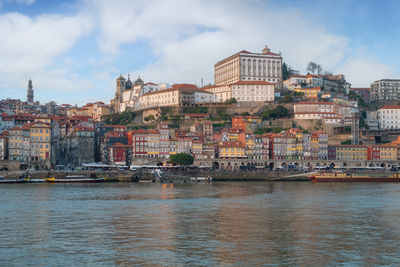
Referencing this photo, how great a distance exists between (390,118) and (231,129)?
28738mm

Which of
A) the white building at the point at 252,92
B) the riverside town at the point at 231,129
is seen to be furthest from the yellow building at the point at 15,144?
the white building at the point at 252,92

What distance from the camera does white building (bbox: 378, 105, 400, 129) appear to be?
8854 cm

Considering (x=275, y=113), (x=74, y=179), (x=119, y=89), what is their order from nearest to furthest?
(x=74, y=179)
(x=275, y=113)
(x=119, y=89)

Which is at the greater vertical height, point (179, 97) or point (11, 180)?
point (179, 97)

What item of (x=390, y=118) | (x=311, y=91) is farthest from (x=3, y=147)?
(x=390, y=118)

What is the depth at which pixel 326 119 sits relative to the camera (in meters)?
81.5

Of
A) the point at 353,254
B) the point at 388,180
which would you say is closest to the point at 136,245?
the point at 353,254

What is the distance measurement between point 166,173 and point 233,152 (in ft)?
39.9

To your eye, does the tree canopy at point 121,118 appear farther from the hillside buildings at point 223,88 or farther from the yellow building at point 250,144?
the yellow building at point 250,144

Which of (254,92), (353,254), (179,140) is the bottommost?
(353,254)

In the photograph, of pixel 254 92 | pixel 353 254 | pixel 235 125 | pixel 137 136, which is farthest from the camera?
pixel 254 92

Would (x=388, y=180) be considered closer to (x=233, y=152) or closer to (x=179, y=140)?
(x=233, y=152)

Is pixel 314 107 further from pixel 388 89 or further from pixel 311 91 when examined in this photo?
pixel 388 89

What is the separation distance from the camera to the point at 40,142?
64625mm
